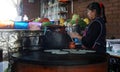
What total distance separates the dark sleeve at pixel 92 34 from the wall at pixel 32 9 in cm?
843

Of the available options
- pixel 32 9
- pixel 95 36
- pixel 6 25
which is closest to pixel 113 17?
pixel 95 36

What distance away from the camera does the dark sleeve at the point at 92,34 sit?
2.56 metres

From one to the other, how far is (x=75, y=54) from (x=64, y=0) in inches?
201

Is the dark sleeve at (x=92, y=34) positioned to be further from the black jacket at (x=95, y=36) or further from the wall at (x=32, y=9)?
the wall at (x=32, y=9)

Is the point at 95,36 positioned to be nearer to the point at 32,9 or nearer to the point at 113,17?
the point at 113,17

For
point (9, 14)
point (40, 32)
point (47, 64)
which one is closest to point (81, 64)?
point (47, 64)

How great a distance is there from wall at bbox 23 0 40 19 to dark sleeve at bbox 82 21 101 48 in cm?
843

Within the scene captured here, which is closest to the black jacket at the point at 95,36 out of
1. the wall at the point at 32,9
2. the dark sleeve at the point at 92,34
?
the dark sleeve at the point at 92,34

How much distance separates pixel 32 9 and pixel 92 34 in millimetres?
8704

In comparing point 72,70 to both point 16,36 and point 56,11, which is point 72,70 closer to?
point 16,36

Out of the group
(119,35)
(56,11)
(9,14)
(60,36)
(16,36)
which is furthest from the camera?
(56,11)

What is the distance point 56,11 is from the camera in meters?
8.47

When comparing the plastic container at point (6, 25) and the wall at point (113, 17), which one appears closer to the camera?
the plastic container at point (6, 25)

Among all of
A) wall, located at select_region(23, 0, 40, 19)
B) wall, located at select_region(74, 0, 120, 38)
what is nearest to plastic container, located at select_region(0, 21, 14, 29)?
wall, located at select_region(74, 0, 120, 38)
